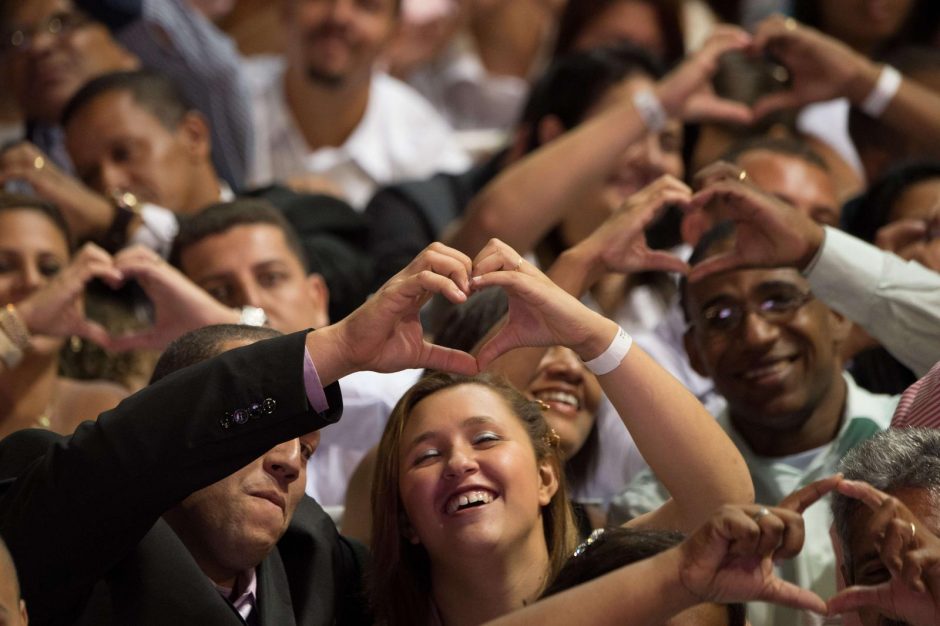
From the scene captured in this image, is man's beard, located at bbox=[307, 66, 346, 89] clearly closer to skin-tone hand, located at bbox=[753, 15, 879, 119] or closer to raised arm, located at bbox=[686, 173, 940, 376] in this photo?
skin-tone hand, located at bbox=[753, 15, 879, 119]

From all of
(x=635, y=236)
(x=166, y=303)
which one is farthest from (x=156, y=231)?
(x=635, y=236)

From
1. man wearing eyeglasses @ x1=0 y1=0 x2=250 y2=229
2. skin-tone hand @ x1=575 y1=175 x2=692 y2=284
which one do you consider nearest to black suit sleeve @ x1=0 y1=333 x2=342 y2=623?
skin-tone hand @ x1=575 y1=175 x2=692 y2=284

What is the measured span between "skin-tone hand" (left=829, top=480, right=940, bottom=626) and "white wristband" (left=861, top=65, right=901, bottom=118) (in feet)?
6.53

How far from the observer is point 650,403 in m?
2.58

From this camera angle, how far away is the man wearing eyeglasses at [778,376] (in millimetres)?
3275

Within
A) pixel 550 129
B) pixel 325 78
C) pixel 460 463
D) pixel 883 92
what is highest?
pixel 460 463

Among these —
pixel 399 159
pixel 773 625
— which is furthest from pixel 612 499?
pixel 399 159

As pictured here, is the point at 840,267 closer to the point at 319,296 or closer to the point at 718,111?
the point at 718,111

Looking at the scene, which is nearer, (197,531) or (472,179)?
(197,531)

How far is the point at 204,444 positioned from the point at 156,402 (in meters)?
0.10

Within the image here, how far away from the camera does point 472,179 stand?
4723mm

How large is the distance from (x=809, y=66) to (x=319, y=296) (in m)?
1.32

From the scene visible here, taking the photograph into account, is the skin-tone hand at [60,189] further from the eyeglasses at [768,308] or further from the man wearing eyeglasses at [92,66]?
the eyeglasses at [768,308]

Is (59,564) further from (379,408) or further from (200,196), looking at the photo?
(200,196)
